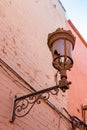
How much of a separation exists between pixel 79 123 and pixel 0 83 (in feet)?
7.86

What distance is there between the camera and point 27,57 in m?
4.07

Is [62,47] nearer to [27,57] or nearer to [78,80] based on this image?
[27,57]

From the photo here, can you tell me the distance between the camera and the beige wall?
11.1 feet

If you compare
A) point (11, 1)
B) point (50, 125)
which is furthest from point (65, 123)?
point (11, 1)

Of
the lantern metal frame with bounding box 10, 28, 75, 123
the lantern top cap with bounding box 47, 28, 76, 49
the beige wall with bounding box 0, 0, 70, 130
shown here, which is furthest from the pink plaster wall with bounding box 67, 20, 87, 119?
the lantern top cap with bounding box 47, 28, 76, 49

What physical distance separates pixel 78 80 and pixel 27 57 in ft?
7.86

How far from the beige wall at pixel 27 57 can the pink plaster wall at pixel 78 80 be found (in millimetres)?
520

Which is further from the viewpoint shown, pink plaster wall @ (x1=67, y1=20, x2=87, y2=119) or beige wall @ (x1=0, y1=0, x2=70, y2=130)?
pink plaster wall @ (x1=67, y1=20, x2=87, y2=119)

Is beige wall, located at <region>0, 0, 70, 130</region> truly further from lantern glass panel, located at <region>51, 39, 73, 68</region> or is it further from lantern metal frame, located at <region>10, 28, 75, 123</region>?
lantern glass panel, located at <region>51, 39, 73, 68</region>

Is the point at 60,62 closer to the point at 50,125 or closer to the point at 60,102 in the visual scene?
the point at 50,125

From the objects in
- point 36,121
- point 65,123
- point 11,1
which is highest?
point 11,1

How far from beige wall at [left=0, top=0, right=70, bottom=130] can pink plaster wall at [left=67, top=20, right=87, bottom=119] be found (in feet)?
1.70

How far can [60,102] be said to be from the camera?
4824mm

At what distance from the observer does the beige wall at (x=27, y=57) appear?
11.1 ft
